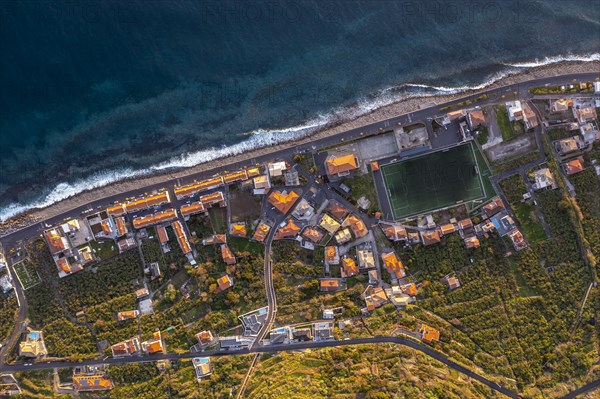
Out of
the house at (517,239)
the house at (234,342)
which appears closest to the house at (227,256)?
the house at (234,342)

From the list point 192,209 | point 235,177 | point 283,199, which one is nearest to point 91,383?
point 192,209

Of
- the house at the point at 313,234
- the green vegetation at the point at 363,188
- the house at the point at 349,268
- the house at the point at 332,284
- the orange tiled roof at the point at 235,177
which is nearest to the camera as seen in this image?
the house at the point at 332,284

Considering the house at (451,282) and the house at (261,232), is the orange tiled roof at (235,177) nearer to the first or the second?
the house at (261,232)

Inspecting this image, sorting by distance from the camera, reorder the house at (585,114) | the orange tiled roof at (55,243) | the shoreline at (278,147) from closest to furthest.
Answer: the orange tiled roof at (55,243), the house at (585,114), the shoreline at (278,147)

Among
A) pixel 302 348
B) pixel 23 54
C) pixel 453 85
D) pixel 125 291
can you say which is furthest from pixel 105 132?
pixel 453 85

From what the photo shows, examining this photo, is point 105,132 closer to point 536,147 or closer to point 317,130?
point 317,130

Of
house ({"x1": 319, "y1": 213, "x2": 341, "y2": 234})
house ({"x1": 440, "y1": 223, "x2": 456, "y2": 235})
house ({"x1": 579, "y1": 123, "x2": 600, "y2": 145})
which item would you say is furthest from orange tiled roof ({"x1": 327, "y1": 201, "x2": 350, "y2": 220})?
house ({"x1": 579, "y1": 123, "x2": 600, "y2": 145})

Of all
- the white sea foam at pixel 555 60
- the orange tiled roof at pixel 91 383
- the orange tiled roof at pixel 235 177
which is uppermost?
the white sea foam at pixel 555 60
